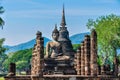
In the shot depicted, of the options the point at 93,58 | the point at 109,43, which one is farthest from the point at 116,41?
the point at 93,58

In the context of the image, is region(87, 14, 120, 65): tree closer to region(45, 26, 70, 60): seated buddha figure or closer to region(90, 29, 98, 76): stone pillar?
region(45, 26, 70, 60): seated buddha figure

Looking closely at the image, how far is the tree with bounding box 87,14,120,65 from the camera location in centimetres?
8006

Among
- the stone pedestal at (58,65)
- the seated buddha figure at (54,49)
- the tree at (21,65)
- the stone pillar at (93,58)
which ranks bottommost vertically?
the stone pillar at (93,58)

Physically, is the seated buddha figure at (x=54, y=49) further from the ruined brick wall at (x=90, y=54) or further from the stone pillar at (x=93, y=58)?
the stone pillar at (x=93, y=58)

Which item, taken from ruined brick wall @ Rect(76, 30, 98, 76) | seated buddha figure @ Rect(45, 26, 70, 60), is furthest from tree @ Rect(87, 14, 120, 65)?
ruined brick wall @ Rect(76, 30, 98, 76)

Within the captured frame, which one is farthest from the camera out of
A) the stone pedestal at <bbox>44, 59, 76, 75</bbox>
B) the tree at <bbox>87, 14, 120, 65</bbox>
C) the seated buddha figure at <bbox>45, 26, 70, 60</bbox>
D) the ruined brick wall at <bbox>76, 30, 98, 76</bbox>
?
the tree at <bbox>87, 14, 120, 65</bbox>

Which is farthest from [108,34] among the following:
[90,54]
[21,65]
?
[21,65]

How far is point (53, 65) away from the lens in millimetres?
61812

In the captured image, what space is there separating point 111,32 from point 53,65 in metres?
21.0

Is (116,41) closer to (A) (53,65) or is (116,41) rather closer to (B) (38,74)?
(A) (53,65)

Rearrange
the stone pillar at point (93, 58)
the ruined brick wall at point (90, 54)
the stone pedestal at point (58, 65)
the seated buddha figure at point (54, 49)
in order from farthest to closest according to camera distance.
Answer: the seated buddha figure at point (54, 49) → the stone pedestal at point (58, 65) → the ruined brick wall at point (90, 54) → the stone pillar at point (93, 58)

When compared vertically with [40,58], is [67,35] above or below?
above

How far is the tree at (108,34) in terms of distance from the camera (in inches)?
3152

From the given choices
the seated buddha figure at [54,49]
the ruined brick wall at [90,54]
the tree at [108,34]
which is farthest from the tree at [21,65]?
the ruined brick wall at [90,54]
